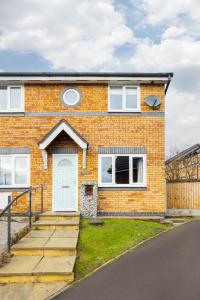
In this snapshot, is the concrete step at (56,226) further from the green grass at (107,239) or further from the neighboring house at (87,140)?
the neighboring house at (87,140)

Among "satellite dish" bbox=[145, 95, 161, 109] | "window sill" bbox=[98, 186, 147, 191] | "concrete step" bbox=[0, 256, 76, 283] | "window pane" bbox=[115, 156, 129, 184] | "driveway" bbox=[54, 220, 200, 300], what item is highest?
"satellite dish" bbox=[145, 95, 161, 109]

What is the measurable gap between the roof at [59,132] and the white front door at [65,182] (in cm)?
84

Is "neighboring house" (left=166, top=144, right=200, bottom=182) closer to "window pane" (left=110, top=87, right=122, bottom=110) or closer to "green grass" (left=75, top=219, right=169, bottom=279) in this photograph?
"window pane" (left=110, top=87, right=122, bottom=110)

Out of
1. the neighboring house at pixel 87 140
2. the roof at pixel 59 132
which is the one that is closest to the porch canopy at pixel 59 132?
the roof at pixel 59 132

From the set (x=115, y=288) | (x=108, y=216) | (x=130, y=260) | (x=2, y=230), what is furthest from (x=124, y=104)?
(x=115, y=288)

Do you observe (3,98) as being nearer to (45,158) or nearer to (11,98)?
(11,98)

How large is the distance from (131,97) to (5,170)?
6.07 metres

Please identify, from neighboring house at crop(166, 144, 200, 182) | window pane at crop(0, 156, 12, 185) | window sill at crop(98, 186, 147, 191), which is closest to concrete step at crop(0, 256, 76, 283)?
window sill at crop(98, 186, 147, 191)

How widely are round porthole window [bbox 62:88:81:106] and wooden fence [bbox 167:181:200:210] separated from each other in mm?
5872

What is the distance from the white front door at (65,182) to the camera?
15.3 metres

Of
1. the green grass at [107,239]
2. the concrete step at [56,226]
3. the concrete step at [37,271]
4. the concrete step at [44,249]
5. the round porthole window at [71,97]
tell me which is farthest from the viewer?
the round porthole window at [71,97]

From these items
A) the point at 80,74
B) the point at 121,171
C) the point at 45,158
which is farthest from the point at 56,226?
the point at 80,74

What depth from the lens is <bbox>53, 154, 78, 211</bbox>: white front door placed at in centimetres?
1533

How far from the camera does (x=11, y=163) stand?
15.4m
